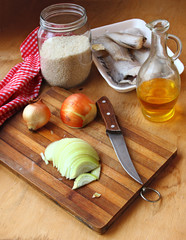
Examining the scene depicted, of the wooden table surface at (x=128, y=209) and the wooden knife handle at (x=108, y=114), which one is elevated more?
the wooden knife handle at (x=108, y=114)

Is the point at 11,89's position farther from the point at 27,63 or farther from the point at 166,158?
the point at 166,158

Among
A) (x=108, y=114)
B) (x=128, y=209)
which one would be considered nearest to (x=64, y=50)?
(x=108, y=114)

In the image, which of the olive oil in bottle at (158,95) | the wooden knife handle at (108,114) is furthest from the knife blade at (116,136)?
the olive oil in bottle at (158,95)

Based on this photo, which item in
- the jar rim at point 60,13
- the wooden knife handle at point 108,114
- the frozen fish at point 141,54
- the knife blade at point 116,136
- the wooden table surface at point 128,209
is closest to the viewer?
the wooden table surface at point 128,209

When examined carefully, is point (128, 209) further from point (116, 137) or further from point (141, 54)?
point (141, 54)

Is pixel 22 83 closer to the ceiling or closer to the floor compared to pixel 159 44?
closer to the floor

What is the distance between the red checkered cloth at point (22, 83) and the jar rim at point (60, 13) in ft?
0.60

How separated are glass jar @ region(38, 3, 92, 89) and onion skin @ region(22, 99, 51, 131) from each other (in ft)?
0.62

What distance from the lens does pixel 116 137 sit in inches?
46.0

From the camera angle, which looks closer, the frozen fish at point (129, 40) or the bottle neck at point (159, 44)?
the bottle neck at point (159, 44)

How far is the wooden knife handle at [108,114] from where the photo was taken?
1.18m

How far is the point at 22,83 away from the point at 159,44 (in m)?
0.56

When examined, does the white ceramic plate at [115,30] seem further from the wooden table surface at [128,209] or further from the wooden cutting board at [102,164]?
the wooden cutting board at [102,164]

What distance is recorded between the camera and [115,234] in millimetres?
957
